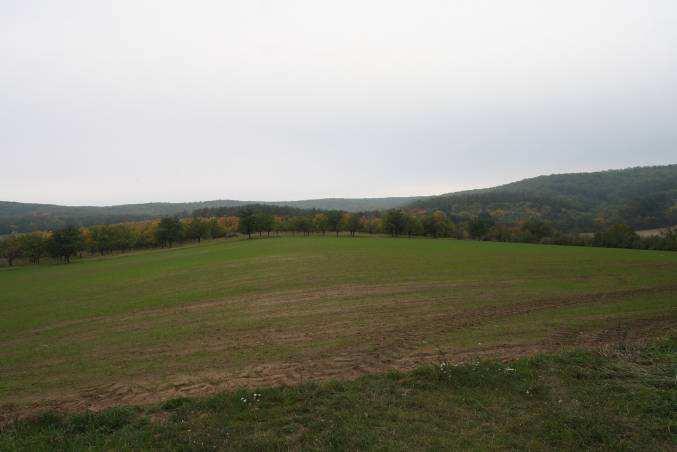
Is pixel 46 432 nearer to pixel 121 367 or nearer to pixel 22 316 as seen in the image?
pixel 121 367

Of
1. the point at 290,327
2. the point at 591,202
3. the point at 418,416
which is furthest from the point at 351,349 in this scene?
the point at 591,202

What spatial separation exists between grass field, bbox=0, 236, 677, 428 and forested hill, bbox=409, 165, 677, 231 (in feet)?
321

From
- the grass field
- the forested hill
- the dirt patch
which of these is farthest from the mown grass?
the forested hill

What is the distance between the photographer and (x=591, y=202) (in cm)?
15538

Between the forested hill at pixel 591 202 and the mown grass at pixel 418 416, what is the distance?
112m

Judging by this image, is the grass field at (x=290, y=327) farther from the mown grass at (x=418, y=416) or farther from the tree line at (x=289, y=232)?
the tree line at (x=289, y=232)

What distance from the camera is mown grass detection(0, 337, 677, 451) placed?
23.0ft

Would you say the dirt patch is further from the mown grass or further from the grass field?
the mown grass

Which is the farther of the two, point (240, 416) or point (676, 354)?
point (676, 354)

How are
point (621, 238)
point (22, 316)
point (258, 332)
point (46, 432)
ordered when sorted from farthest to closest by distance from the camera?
1. point (621, 238)
2. point (22, 316)
3. point (258, 332)
4. point (46, 432)

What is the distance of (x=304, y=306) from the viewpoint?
20766 mm

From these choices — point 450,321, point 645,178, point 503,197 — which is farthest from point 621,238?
point 645,178

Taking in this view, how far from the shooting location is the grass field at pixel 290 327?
11008mm

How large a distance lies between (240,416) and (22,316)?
22.9m
